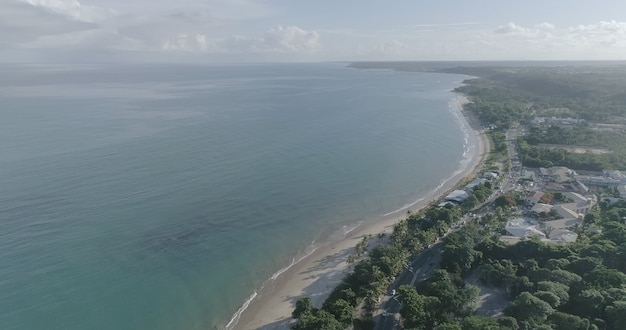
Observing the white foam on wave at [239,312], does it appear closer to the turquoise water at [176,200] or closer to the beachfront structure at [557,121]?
the turquoise water at [176,200]

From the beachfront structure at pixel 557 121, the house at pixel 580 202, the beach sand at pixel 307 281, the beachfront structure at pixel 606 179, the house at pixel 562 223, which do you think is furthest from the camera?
the beachfront structure at pixel 557 121

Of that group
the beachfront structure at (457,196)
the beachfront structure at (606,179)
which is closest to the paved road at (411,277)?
the beachfront structure at (457,196)

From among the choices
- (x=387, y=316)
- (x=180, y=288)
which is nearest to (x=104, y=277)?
(x=180, y=288)

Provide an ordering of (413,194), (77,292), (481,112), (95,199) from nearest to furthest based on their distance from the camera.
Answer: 1. (77,292)
2. (95,199)
3. (413,194)
4. (481,112)

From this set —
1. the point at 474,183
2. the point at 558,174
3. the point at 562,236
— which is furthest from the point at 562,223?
the point at 558,174

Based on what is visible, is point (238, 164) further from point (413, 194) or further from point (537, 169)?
point (537, 169)
